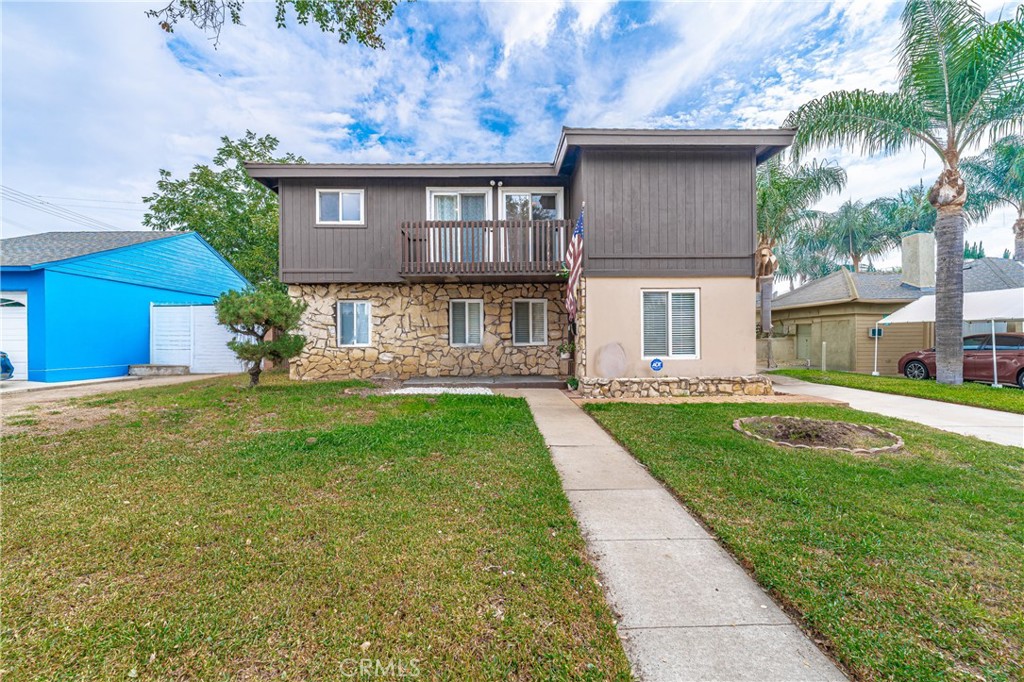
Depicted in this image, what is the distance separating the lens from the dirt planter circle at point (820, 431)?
15.2 feet

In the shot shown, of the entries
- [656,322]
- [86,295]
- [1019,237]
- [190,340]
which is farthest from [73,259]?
[1019,237]

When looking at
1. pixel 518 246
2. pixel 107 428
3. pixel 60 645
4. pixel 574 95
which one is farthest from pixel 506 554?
pixel 574 95

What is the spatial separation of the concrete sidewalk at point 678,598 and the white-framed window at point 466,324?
7.41 metres

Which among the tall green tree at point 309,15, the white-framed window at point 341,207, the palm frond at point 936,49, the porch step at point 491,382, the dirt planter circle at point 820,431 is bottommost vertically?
the dirt planter circle at point 820,431

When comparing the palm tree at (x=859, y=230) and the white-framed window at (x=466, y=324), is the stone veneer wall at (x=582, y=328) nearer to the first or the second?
the white-framed window at (x=466, y=324)

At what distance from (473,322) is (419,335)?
4.92 ft

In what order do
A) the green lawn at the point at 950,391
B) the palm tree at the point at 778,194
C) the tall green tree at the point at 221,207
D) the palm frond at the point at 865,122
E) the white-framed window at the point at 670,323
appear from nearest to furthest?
the green lawn at the point at 950,391 < the white-framed window at the point at 670,323 < the palm frond at the point at 865,122 < the palm tree at the point at 778,194 < the tall green tree at the point at 221,207

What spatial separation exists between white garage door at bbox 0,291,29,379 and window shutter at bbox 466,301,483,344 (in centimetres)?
1151

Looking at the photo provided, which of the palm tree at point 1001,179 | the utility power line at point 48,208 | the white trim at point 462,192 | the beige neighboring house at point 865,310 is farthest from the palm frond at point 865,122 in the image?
the utility power line at point 48,208

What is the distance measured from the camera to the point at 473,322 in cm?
1088

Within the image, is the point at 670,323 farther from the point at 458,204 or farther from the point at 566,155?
the point at 458,204

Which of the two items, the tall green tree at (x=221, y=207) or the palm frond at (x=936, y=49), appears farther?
the tall green tree at (x=221, y=207)

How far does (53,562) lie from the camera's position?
2400 millimetres

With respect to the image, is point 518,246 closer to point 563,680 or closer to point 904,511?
point 904,511
